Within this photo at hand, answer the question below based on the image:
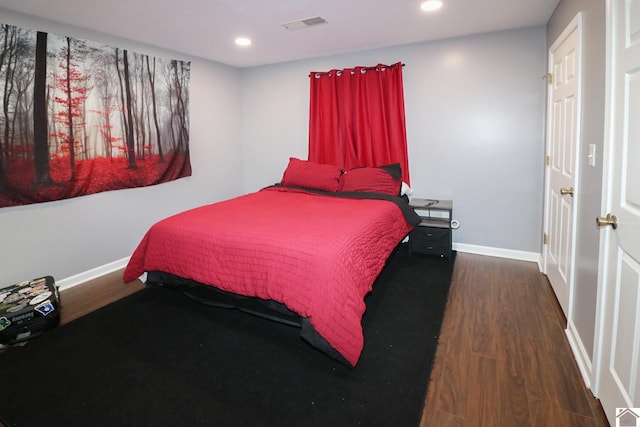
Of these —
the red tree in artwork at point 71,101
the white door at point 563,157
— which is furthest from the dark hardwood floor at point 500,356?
the red tree in artwork at point 71,101

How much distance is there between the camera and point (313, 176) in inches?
156

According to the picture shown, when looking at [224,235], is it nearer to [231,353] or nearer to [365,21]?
[231,353]

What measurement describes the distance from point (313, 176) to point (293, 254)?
1959mm

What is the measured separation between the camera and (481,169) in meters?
3.68

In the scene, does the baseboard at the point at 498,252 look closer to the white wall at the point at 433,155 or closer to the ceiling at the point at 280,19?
the white wall at the point at 433,155

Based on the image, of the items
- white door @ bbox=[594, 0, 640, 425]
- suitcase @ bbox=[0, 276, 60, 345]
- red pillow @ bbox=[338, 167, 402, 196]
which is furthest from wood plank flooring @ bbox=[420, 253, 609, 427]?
suitcase @ bbox=[0, 276, 60, 345]

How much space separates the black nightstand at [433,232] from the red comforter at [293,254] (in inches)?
21.1

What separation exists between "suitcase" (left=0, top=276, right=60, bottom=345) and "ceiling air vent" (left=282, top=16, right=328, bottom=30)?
2841mm

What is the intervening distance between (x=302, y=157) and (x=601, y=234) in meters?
3.49

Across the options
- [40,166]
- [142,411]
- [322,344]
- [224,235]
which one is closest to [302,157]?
[224,235]

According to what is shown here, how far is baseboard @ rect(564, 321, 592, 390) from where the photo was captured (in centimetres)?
181

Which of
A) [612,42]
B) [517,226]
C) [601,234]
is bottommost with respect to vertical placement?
[517,226]

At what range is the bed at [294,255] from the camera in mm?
1977

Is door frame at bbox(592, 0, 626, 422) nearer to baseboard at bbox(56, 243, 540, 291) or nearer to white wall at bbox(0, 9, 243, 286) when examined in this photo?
baseboard at bbox(56, 243, 540, 291)
